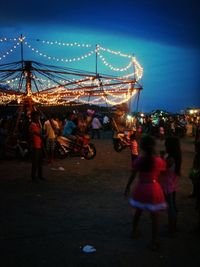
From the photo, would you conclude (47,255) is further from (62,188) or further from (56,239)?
(62,188)

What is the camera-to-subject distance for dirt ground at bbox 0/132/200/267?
4.68 m

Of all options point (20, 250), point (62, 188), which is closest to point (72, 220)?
point (20, 250)

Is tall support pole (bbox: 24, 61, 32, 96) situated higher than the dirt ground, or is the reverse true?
tall support pole (bbox: 24, 61, 32, 96)

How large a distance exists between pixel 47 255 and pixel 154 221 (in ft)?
5.14

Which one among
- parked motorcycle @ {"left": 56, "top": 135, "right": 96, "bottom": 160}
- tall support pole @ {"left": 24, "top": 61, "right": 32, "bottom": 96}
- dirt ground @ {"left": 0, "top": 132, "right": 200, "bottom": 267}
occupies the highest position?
tall support pole @ {"left": 24, "top": 61, "right": 32, "bottom": 96}

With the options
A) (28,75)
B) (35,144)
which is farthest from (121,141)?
(35,144)

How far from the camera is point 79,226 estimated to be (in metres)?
5.99

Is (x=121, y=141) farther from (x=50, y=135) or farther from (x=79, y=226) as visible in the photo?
(x=79, y=226)

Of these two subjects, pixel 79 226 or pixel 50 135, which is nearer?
pixel 79 226

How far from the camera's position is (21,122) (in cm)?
1556

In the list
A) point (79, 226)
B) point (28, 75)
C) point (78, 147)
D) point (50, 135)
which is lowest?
point (79, 226)

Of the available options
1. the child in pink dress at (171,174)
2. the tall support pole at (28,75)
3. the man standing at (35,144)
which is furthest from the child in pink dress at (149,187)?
the tall support pole at (28,75)

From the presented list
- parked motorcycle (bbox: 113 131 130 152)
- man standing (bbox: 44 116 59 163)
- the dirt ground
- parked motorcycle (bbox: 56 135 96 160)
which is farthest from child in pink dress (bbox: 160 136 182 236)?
parked motorcycle (bbox: 113 131 130 152)

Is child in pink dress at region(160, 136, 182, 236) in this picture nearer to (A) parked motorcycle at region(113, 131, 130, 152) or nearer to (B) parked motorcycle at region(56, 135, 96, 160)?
(B) parked motorcycle at region(56, 135, 96, 160)
